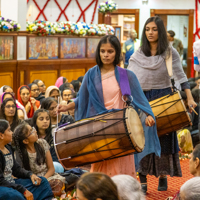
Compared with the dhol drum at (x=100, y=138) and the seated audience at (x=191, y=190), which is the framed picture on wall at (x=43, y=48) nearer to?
the dhol drum at (x=100, y=138)

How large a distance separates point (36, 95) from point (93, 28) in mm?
4962

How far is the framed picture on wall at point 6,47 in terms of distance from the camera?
8.87 metres

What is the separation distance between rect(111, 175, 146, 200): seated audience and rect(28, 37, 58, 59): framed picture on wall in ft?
25.6

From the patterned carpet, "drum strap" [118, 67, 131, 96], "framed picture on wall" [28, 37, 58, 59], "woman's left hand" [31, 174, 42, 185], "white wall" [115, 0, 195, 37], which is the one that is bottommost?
the patterned carpet

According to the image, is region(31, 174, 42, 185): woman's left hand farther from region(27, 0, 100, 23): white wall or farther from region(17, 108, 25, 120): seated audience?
region(27, 0, 100, 23): white wall

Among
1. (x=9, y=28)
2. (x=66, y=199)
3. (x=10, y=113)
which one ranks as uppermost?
(x=9, y=28)

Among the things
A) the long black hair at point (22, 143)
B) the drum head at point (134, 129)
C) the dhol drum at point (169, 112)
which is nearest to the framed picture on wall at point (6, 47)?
the long black hair at point (22, 143)

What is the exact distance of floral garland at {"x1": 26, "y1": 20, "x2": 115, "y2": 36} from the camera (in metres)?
9.72

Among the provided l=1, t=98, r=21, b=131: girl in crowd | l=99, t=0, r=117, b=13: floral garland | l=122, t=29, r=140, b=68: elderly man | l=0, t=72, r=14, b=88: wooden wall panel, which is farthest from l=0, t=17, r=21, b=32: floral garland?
l=99, t=0, r=117, b=13: floral garland

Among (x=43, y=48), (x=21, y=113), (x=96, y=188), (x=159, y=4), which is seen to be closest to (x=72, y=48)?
(x=43, y=48)

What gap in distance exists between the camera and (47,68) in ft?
33.3

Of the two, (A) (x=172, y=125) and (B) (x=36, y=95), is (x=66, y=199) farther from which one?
(B) (x=36, y=95)

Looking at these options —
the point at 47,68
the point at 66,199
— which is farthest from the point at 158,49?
the point at 47,68

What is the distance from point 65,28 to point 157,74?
666 cm
